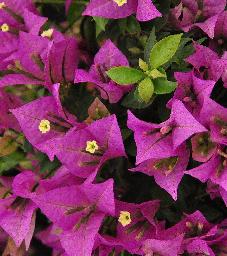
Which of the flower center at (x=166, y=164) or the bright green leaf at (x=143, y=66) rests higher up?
the bright green leaf at (x=143, y=66)

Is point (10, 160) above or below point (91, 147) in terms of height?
below

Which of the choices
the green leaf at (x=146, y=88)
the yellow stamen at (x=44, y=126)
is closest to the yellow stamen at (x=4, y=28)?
the yellow stamen at (x=44, y=126)

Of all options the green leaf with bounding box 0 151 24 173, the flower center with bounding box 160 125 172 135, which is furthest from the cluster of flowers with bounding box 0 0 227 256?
the green leaf with bounding box 0 151 24 173

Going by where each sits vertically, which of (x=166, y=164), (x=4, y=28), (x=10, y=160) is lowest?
(x=10, y=160)

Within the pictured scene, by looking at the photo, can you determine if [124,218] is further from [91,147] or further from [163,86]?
[163,86]

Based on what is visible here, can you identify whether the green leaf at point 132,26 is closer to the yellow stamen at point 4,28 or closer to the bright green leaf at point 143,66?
the bright green leaf at point 143,66

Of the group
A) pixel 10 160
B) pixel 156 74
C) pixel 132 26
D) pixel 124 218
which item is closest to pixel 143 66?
pixel 156 74

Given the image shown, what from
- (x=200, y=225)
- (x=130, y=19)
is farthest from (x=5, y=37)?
(x=200, y=225)
